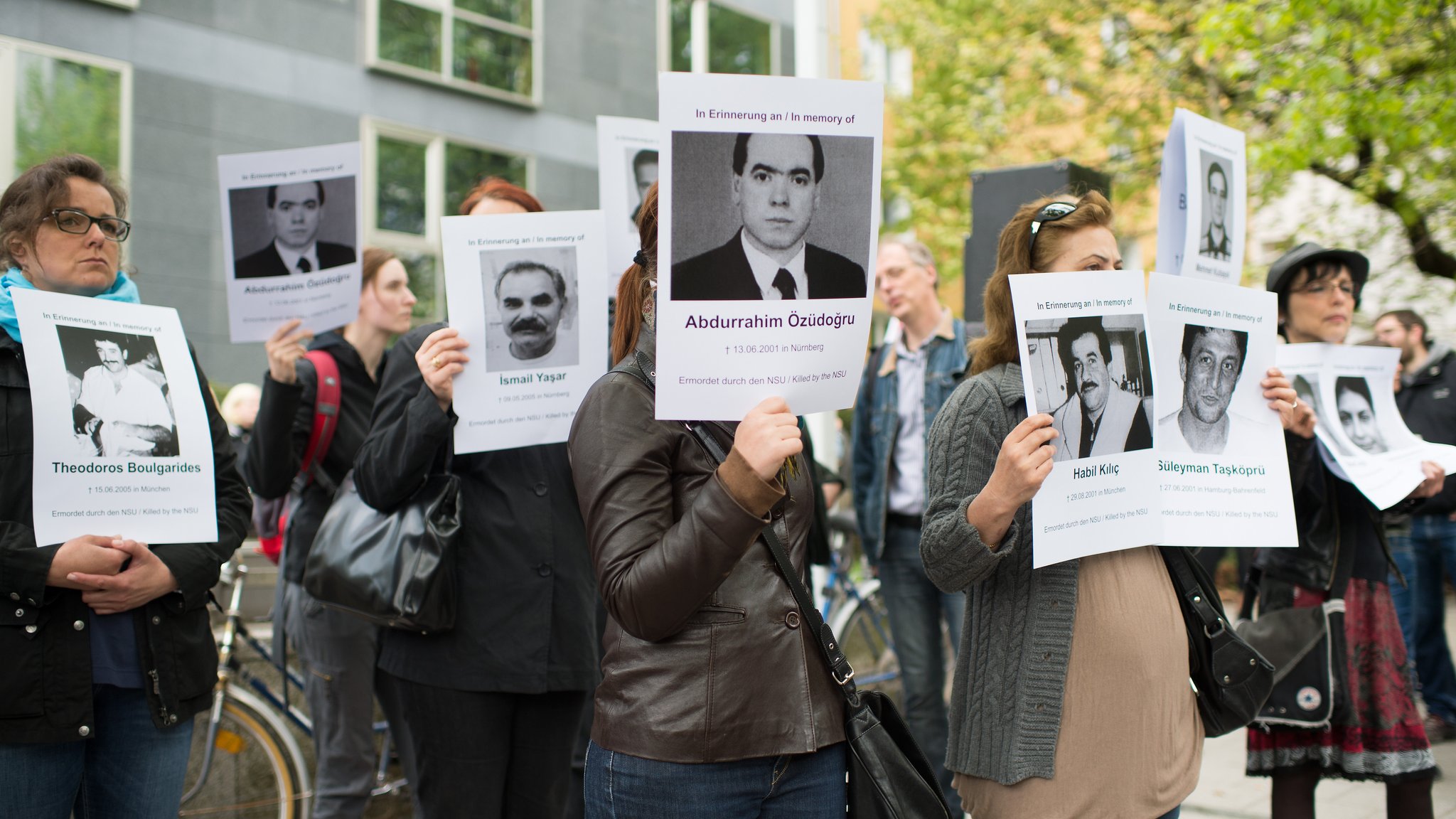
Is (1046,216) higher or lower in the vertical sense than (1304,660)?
higher

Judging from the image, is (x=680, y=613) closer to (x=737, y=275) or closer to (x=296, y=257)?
(x=737, y=275)

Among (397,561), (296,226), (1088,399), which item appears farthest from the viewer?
(296,226)

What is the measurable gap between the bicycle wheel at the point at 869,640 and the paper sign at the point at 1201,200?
12.3 ft

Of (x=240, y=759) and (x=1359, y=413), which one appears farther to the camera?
(x=240, y=759)

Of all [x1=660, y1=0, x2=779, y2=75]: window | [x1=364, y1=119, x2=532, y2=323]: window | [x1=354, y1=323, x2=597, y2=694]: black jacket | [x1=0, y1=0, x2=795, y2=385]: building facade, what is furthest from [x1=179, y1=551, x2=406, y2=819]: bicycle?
[x1=660, y1=0, x2=779, y2=75]: window

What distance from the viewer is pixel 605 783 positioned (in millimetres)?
2049

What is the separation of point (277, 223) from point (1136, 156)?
12846mm

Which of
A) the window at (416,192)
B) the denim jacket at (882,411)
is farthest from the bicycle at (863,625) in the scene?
the window at (416,192)

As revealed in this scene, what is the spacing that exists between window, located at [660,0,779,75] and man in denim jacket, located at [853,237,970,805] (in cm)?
926

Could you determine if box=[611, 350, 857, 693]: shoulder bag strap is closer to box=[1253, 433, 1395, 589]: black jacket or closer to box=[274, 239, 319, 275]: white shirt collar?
box=[1253, 433, 1395, 589]: black jacket

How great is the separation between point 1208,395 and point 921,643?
261cm

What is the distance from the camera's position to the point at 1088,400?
2.24m

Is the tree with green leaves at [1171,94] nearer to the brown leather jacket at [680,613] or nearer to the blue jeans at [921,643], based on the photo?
the blue jeans at [921,643]

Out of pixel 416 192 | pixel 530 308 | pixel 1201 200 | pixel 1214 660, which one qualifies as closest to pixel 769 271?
pixel 530 308
